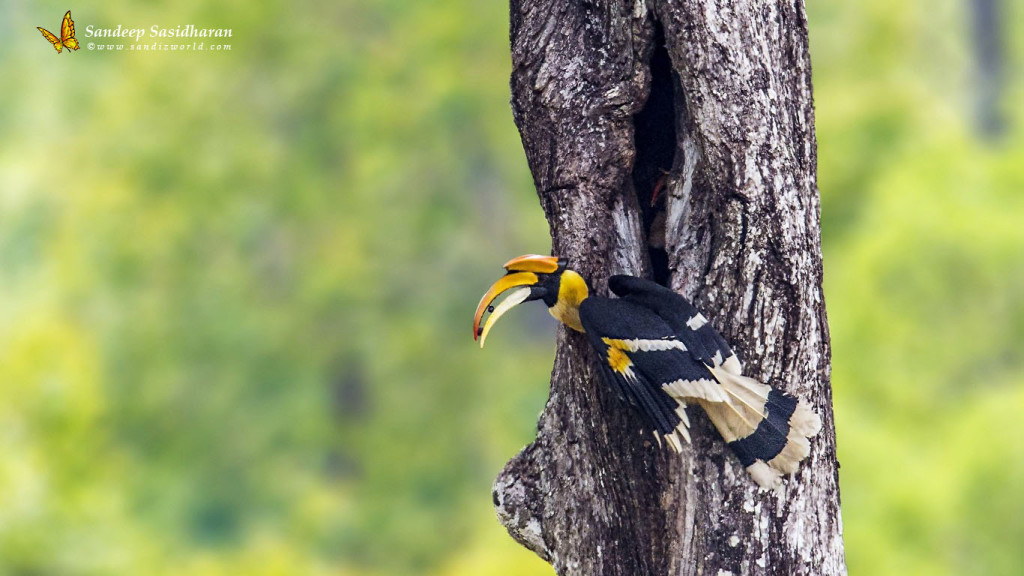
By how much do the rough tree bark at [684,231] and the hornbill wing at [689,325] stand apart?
56 mm

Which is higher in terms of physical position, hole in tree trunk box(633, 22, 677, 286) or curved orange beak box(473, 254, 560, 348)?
hole in tree trunk box(633, 22, 677, 286)

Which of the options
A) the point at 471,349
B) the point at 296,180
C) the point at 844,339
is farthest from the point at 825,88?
the point at 296,180

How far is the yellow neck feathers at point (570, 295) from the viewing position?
7.71 ft

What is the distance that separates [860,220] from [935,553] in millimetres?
3159

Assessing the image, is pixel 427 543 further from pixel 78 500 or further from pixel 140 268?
pixel 78 500

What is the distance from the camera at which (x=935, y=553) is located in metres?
5.32

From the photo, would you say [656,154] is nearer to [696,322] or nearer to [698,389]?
[696,322]

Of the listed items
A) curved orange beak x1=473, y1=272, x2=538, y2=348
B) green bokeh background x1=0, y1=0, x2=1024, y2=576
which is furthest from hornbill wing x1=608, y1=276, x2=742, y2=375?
green bokeh background x1=0, y1=0, x2=1024, y2=576

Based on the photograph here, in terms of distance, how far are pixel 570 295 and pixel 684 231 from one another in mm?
284

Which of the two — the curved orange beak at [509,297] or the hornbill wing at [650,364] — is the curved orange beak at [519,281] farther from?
the hornbill wing at [650,364]

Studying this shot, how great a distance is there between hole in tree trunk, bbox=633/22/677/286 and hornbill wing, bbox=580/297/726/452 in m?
0.23

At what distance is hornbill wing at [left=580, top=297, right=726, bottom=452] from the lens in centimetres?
221

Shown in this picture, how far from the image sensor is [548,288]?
237cm

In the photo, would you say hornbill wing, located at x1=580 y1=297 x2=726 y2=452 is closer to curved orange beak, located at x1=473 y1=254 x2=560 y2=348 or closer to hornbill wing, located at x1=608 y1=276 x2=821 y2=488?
hornbill wing, located at x1=608 y1=276 x2=821 y2=488
